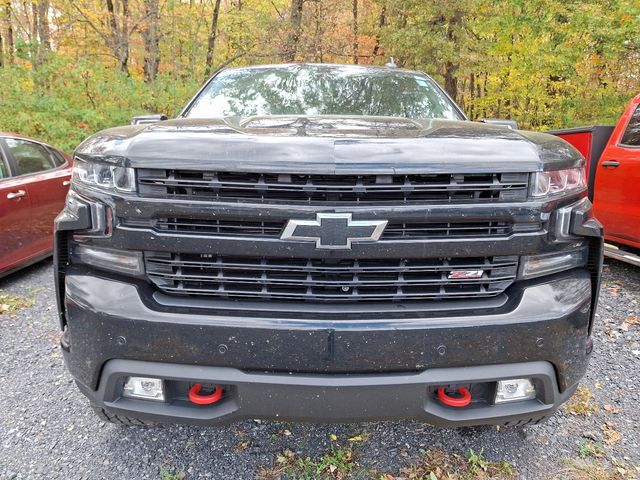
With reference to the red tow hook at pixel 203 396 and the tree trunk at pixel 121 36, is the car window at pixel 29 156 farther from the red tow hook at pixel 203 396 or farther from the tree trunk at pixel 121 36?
the tree trunk at pixel 121 36

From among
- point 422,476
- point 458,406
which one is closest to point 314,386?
point 458,406

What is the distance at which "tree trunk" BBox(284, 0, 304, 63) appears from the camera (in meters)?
14.9

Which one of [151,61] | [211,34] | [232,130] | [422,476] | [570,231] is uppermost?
[211,34]

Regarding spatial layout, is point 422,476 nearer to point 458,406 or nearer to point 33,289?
point 458,406

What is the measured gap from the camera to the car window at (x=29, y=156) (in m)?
4.75

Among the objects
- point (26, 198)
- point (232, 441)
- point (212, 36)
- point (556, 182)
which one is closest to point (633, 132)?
point (556, 182)

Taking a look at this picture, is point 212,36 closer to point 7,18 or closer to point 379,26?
point 379,26

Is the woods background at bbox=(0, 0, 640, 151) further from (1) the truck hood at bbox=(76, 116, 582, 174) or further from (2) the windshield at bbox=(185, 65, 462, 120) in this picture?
(1) the truck hood at bbox=(76, 116, 582, 174)

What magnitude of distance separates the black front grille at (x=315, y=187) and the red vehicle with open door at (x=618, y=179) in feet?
12.1

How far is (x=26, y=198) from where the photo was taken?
15.2 feet

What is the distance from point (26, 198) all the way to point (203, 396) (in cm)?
395

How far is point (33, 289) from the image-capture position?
4.61 metres

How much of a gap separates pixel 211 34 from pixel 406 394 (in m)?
16.5

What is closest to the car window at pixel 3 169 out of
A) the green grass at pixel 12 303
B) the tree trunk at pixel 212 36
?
the green grass at pixel 12 303
